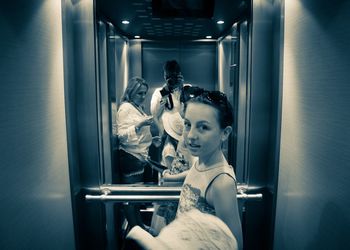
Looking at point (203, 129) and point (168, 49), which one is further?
point (168, 49)

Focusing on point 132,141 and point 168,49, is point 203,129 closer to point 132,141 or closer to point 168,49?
point 168,49

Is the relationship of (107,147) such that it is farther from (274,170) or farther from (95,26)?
(274,170)

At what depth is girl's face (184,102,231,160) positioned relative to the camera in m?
1.06

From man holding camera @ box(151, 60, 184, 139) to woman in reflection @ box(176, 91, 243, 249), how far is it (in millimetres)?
538

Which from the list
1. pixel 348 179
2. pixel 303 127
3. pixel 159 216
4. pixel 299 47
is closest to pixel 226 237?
pixel 348 179

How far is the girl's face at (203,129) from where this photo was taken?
106cm

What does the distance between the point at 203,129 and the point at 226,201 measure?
0.27m

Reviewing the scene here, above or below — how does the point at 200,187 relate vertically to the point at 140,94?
below

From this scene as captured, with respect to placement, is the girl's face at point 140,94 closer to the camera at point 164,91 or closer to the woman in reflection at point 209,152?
the camera at point 164,91

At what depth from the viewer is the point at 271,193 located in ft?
5.28

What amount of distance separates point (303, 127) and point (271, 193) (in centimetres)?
44

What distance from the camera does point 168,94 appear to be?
166 centimetres

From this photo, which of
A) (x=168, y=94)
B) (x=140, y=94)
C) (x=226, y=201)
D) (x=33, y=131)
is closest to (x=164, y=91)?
(x=168, y=94)

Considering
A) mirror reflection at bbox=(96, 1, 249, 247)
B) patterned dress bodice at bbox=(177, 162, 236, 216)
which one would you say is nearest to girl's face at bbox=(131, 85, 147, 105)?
mirror reflection at bbox=(96, 1, 249, 247)
